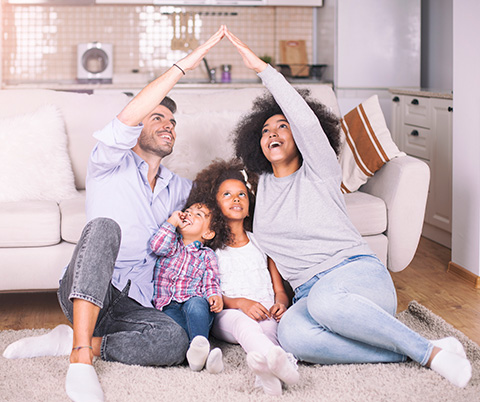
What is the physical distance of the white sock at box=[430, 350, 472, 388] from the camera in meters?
1.79

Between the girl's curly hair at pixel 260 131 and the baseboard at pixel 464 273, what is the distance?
3.78 feet

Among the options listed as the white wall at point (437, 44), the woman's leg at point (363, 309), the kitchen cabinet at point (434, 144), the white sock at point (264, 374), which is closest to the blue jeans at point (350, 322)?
the woman's leg at point (363, 309)

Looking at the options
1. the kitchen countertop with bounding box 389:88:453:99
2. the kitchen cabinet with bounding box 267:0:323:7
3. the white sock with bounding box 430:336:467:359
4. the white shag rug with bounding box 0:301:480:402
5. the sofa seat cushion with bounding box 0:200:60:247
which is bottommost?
the white shag rug with bounding box 0:301:480:402

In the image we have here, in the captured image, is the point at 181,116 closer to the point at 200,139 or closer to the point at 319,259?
the point at 200,139

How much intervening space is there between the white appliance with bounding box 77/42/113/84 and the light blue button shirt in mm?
3420

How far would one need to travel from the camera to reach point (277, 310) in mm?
2211

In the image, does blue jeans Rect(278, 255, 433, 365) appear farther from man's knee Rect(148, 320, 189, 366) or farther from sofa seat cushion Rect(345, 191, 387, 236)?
sofa seat cushion Rect(345, 191, 387, 236)

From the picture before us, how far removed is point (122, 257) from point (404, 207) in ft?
4.19

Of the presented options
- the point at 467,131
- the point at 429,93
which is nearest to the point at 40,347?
the point at 467,131

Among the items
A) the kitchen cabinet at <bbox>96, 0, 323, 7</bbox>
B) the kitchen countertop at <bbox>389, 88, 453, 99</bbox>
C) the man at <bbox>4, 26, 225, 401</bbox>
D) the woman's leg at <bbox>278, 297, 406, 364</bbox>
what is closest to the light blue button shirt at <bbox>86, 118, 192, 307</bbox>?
the man at <bbox>4, 26, 225, 401</bbox>

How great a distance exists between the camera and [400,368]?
1.96 metres

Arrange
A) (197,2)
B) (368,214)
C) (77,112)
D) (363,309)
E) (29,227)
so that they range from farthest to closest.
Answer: (197,2) < (77,112) < (368,214) < (29,227) < (363,309)

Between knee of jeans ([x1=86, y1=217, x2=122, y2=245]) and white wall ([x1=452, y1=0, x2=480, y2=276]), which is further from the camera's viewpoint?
white wall ([x1=452, y1=0, x2=480, y2=276])

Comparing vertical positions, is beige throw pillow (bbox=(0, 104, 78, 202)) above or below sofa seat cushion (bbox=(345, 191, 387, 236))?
above
